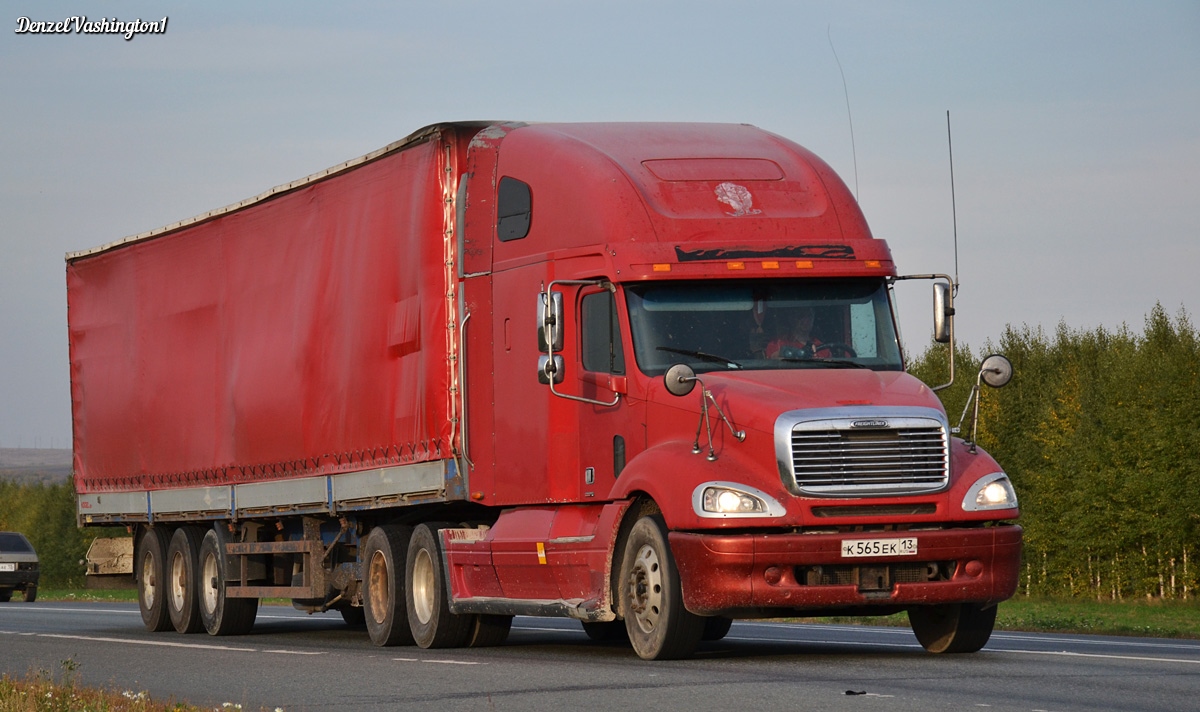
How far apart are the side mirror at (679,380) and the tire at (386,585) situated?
199 inches

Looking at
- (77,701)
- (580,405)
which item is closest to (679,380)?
(580,405)

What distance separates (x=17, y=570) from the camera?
45906mm

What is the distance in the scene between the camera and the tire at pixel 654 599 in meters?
13.2

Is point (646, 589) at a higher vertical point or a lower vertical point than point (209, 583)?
higher

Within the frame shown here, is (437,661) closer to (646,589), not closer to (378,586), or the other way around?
(646,589)

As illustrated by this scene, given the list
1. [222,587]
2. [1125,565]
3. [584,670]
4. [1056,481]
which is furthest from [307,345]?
[1056,481]

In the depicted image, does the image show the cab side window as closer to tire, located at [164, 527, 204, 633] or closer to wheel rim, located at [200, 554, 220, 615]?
wheel rim, located at [200, 554, 220, 615]

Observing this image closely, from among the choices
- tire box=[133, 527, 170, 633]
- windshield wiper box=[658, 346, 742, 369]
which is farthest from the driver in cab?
tire box=[133, 527, 170, 633]

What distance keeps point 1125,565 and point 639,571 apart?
206ft

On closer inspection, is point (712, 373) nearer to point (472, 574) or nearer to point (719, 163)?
point (719, 163)

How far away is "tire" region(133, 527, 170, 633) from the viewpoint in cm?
2331

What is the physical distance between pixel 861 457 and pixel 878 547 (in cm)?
60

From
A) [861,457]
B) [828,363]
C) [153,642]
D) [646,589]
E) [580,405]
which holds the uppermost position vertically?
[828,363]

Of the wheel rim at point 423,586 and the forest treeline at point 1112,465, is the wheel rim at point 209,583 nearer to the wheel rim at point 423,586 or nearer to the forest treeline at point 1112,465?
the wheel rim at point 423,586
